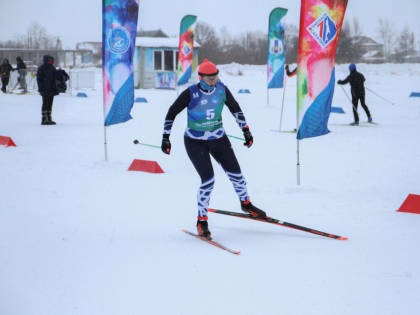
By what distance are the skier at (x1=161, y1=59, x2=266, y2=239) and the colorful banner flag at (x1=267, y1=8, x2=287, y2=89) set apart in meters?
11.7

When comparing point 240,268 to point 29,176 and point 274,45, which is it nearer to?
point 29,176

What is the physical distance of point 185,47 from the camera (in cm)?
2045

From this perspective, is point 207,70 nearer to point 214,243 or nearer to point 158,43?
point 214,243

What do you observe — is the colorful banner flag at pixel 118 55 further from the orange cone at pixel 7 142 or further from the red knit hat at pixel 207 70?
the red knit hat at pixel 207 70

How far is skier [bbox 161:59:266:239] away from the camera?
4.76 meters

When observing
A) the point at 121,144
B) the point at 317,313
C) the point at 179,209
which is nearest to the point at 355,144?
the point at 121,144

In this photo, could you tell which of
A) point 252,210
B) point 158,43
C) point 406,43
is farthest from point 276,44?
point 406,43

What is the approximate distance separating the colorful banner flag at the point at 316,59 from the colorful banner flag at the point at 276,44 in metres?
9.61

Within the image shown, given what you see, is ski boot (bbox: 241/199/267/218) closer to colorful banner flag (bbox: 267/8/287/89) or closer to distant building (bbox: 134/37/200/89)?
colorful banner flag (bbox: 267/8/287/89)

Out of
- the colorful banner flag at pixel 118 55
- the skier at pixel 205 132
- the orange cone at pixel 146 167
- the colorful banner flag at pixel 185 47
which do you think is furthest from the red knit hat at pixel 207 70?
the colorful banner flag at pixel 185 47

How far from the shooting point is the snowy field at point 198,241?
340 centimetres

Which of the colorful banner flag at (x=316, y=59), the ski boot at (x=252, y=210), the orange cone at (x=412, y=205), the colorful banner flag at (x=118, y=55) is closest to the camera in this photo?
the ski boot at (x=252, y=210)

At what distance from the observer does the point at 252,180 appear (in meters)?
7.48

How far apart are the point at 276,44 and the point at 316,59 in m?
9.94
